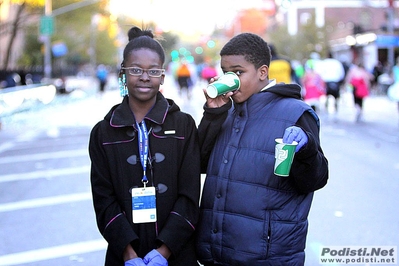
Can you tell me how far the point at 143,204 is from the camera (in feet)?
9.85

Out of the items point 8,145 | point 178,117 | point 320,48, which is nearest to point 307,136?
point 178,117

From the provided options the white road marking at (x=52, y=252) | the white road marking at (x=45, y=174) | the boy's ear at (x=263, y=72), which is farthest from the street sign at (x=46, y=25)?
the boy's ear at (x=263, y=72)

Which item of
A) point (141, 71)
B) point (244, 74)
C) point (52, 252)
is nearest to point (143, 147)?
point (141, 71)

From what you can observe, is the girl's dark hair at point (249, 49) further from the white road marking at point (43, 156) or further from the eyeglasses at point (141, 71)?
the white road marking at point (43, 156)

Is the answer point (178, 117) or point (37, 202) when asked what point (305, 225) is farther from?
point (37, 202)

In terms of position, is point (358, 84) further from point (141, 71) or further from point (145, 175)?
A: point (145, 175)

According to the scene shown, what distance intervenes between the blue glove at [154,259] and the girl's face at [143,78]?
777 millimetres

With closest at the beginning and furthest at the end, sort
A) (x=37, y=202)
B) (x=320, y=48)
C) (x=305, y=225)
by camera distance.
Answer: (x=305, y=225)
(x=37, y=202)
(x=320, y=48)

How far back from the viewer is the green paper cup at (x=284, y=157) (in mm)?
2701

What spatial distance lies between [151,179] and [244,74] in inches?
27.9

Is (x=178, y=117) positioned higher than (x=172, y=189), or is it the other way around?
(x=178, y=117)

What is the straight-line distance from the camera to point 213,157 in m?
3.16

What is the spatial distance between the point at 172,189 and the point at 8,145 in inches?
516

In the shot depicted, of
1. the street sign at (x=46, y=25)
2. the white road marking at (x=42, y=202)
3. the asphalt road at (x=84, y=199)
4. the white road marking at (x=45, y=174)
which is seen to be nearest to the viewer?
the asphalt road at (x=84, y=199)
